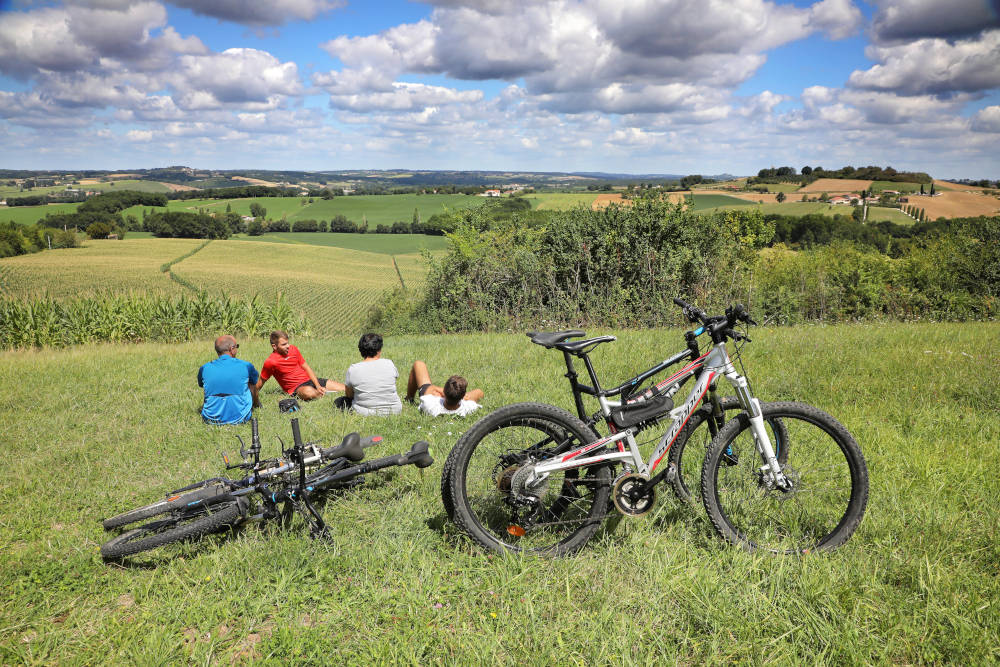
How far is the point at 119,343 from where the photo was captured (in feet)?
46.2

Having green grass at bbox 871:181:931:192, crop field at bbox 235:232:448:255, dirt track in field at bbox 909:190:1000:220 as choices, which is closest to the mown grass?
dirt track in field at bbox 909:190:1000:220

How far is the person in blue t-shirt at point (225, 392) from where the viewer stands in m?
6.30

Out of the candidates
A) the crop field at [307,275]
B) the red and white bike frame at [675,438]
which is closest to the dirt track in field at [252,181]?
the crop field at [307,275]

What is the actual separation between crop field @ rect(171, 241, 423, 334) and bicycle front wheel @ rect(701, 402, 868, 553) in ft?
114

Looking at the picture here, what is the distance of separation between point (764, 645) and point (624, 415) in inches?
51.0

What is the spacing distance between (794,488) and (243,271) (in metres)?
58.2

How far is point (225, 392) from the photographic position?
6316 millimetres

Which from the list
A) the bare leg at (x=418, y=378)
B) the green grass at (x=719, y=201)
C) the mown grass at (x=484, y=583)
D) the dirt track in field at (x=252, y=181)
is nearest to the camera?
the mown grass at (x=484, y=583)

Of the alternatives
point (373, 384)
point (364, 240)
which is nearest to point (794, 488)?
point (373, 384)

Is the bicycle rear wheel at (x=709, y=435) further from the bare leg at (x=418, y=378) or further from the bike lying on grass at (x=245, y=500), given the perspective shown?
the bare leg at (x=418, y=378)

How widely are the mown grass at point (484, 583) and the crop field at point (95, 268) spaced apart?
32.6 meters

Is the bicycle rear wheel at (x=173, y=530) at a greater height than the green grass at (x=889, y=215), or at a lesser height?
lesser

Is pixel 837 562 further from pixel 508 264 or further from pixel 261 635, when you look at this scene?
pixel 508 264

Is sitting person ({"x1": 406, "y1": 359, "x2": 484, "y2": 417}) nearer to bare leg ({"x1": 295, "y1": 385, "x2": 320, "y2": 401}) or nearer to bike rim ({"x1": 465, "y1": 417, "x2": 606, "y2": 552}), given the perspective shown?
bare leg ({"x1": 295, "y1": 385, "x2": 320, "y2": 401})
